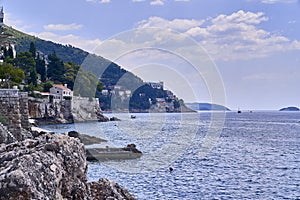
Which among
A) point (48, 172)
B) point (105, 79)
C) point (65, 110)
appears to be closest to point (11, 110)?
point (48, 172)

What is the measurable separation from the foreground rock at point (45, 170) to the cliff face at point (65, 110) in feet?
207

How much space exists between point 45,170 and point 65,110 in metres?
85.5

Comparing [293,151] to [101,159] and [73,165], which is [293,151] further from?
[73,165]

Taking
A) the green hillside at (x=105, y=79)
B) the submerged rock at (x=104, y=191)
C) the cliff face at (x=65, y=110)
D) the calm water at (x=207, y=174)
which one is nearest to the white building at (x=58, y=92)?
the cliff face at (x=65, y=110)

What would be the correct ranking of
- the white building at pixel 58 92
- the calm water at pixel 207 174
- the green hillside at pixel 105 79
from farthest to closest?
1. the green hillside at pixel 105 79
2. the white building at pixel 58 92
3. the calm water at pixel 207 174

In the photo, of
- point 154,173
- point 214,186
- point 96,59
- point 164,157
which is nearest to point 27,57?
point 164,157

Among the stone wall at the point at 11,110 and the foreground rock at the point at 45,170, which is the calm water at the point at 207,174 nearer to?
the stone wall at the point at 11,110

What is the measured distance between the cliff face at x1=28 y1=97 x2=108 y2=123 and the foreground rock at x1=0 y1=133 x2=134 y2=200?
2485 inches

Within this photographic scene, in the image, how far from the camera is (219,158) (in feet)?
165

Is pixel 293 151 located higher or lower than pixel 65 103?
lower

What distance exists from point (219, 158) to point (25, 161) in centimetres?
4002

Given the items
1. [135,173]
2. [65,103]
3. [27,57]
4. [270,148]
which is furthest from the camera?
[65,103]

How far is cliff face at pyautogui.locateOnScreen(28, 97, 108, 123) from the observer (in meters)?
80.6

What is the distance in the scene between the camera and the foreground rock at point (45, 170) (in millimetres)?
11258
